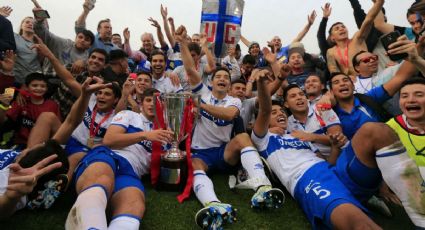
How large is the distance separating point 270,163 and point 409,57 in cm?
164

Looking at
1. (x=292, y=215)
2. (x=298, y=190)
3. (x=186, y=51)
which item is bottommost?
(x=292, y=215)

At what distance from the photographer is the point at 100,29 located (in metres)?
6.14

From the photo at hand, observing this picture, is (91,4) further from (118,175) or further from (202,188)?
(202,188)

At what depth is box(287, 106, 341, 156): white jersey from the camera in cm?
351

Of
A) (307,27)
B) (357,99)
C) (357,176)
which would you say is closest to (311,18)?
(307,27)

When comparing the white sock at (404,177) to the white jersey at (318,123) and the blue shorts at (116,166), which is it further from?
the blue shorts at (116,166)

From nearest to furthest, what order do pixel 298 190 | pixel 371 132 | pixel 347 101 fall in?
pixel 371 132 < pixel 298 190 < pixel 347 101

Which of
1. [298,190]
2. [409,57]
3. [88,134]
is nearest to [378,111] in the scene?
[409,57]

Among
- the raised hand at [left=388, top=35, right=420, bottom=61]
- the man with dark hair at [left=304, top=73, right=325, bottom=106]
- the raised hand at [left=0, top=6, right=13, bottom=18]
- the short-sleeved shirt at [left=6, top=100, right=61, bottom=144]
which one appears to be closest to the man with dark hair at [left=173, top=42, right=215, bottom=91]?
the man with dark hair at [left=304, top=73, right=325, bottom=106]

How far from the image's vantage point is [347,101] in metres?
3.69

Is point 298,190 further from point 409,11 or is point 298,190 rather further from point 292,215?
point 409,11

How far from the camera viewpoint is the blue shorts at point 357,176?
8.16 ft

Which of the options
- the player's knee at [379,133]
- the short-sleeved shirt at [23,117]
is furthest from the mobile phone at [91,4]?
the player's knee at [379,133]

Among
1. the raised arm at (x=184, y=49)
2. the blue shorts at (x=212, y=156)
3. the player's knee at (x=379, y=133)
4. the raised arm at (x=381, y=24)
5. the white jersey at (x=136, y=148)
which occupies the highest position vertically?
the raised arm at (x=381, y=24)
